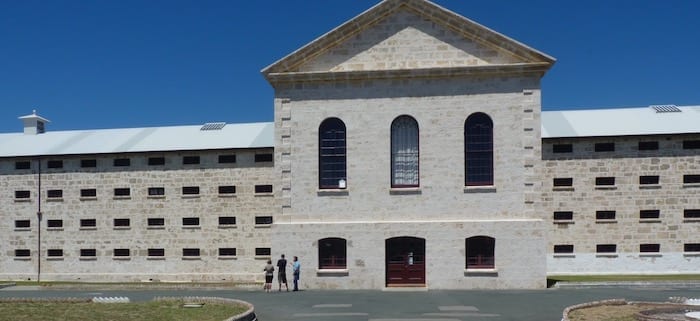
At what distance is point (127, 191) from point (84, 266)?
4.99 m

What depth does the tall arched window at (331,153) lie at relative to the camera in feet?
96.0

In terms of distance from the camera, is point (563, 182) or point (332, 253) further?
point (563, 182)

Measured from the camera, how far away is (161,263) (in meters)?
36.6

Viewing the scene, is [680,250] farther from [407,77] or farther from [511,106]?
[407,77]

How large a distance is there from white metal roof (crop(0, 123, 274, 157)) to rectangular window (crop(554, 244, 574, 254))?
55.8ft

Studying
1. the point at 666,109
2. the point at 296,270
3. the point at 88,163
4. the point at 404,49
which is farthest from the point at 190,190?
the point at 666,109

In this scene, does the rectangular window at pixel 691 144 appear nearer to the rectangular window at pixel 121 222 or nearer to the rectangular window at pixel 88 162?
the rectangular window at pixel 121 222

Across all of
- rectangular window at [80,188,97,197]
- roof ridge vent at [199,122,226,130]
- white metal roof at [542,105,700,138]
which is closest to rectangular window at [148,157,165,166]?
rectangular window at [80,188,97,197]

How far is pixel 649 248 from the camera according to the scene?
34.2 metres

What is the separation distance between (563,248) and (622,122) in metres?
8.17

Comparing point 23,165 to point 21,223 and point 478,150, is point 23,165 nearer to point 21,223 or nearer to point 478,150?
point 21,223

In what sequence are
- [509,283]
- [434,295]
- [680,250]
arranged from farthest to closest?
[680,250] < [509,283] < [434,295]

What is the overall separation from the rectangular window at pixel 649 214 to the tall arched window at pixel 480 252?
11.5m

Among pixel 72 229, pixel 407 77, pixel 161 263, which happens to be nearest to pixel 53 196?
pixel 72 229
